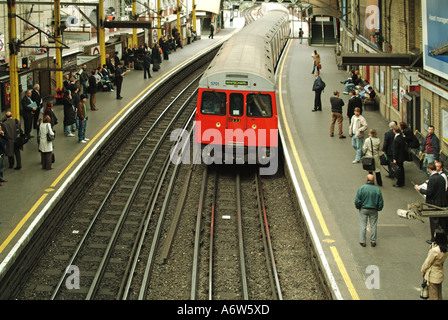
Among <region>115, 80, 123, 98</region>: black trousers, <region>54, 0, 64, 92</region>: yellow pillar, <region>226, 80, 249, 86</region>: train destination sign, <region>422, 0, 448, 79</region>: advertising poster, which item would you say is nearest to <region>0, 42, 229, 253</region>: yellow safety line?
<region>115, 80, 123, 98</region>: black trousers

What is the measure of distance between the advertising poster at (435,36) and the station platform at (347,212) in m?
2.90

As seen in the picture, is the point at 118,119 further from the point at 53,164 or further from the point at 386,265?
the point at 386,265

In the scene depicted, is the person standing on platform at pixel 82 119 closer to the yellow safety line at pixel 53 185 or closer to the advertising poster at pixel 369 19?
the yellow safety line at pixel 53 185

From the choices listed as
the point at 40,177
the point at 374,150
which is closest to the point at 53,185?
the point at 40,177

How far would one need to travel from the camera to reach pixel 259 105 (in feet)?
55.2

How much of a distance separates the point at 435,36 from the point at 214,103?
5.95 meters

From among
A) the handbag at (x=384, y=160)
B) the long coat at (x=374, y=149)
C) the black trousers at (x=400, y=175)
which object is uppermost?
the long coat at (x=374, y=149)

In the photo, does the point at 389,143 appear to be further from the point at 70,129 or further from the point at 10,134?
the point at 70,129

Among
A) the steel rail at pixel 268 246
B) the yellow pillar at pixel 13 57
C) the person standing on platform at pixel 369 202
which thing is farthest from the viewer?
the yellow pillar at pixel 13 57

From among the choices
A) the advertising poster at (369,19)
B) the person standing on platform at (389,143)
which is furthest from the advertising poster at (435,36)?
the advertising poster at (369,19)

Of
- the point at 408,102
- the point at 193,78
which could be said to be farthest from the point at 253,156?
the point at 193,78

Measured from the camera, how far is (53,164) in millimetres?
16156

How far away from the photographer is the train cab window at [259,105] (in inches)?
661

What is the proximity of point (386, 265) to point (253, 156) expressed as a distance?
6634 millimetres
